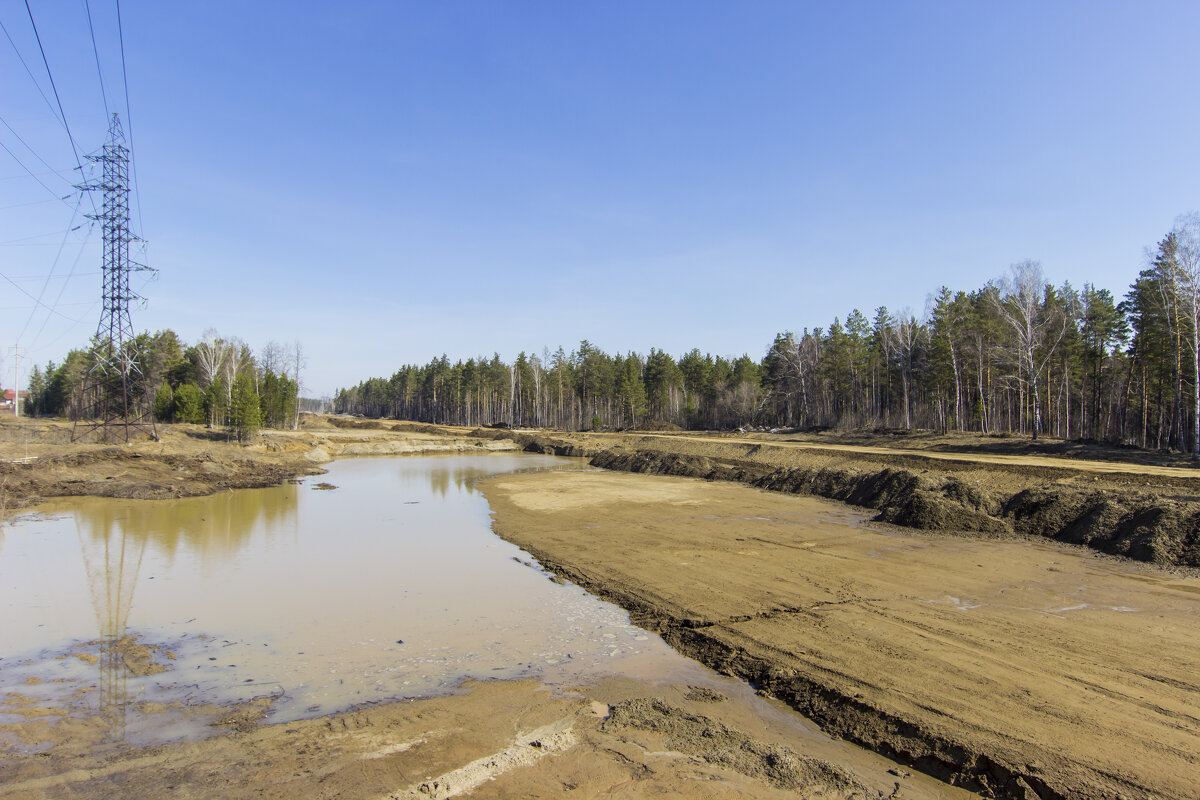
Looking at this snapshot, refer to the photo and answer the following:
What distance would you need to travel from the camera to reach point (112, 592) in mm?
11547

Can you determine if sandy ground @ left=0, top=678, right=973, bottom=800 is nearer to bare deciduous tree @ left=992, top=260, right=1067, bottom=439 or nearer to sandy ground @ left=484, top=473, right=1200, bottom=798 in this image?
sandy ground @ left=484, top=473, right=1200, bottom=798

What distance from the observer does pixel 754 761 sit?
5469 millimetres

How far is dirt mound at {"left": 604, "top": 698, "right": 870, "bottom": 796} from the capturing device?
5.18 metres

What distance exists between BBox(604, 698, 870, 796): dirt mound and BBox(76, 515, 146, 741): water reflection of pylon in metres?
5.49

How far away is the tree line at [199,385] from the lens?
4750cm

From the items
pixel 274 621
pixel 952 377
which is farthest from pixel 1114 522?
pixel 952 377

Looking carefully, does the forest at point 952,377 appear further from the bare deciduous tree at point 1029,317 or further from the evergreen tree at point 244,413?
the evergreen tree at point 244,413

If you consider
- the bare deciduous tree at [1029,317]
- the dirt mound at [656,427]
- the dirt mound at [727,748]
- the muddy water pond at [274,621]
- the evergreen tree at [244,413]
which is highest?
the bare deciduous tree at [1029,317]

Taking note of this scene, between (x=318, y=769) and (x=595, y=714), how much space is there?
2889 millimetres

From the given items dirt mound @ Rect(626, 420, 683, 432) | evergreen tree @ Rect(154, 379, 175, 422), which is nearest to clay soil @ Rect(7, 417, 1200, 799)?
dirt mound @ Rect(626, 420, 683, 432)

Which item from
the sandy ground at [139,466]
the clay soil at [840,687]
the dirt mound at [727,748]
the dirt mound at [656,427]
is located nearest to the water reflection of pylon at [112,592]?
the clay soil at [840,687]

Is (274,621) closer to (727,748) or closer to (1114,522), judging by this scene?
(727,748)

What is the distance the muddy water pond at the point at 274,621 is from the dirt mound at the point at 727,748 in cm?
131

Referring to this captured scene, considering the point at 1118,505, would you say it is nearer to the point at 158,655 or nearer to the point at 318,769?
the point at 318,769
